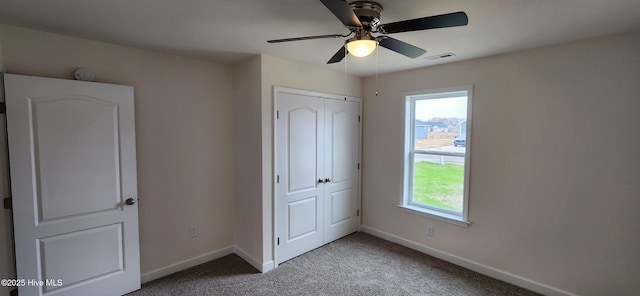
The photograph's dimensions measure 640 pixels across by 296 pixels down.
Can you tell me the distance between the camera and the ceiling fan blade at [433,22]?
1.35 m

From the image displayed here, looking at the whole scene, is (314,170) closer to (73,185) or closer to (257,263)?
(257,263)

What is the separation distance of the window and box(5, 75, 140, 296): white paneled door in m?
3.13

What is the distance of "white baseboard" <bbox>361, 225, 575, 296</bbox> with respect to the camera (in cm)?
251

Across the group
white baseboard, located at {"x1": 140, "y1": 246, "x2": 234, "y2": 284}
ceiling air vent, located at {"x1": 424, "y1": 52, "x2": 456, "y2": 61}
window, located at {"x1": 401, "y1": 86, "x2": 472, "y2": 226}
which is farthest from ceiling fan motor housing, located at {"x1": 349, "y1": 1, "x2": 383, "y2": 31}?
white baseboard, located at {"x1": 140, "y1": 246, "x2": 234, "y2": 284}

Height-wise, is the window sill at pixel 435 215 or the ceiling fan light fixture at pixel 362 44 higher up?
the ceiling fan light fixture at pixel 362 44

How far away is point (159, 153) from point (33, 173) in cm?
90

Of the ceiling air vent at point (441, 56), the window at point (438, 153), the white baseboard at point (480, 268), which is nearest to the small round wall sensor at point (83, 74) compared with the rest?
the ceiling air vent at point (441, 56)

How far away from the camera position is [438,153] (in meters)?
3.31

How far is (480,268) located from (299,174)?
2.25 metres

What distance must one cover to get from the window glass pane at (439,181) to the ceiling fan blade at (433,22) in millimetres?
2075

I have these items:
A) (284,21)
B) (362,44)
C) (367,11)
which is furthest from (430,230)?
(284,21)

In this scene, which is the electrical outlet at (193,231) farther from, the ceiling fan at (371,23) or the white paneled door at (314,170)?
the ceiling fan at (371,23)

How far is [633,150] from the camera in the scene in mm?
2096

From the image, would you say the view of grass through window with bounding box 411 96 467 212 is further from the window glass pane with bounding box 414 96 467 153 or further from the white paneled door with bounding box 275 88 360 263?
the white paneled door with bounding box 275 88 360 263
